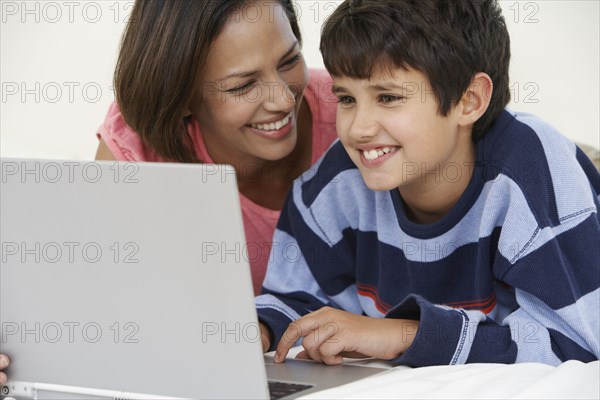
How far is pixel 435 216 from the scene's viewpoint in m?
1.38

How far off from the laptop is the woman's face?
0.64 m

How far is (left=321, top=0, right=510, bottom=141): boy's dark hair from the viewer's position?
1229 millimetres

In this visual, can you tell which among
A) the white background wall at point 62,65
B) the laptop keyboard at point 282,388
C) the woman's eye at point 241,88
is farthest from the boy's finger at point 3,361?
the white background wall at point 62,65

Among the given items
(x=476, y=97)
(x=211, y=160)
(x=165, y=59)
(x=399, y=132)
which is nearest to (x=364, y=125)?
(x=399, y=132)

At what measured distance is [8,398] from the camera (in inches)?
38.7

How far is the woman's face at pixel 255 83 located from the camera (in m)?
1.46

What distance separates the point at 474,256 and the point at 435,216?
0.37ft

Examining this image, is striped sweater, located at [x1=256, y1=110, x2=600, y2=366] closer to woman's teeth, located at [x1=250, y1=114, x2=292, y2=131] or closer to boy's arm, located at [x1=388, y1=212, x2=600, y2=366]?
boy's arm, located at [x1=388, y1=212, x2=600, y2=366]

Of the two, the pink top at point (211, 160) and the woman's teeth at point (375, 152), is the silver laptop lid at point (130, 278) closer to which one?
the woman's teeth at point (375, 152)

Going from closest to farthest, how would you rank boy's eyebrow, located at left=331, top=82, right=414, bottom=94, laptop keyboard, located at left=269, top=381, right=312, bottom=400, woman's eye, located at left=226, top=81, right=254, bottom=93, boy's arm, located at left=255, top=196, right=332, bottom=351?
1. laptop keyboard, located at left=269, top=381, right=312, bottom=400
2. boy's eyebrow, located at left=331, top=82, right=414, bottom=94
3. boy's arm, located at left=255, top=196, right=332, bottom=351
4. woman's eye, located at left=226, top=81, right=254, bottom=93

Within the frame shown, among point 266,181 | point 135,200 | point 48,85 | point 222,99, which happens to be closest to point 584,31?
point 266,181

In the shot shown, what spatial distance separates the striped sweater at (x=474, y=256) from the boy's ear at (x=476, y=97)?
0.14 feet

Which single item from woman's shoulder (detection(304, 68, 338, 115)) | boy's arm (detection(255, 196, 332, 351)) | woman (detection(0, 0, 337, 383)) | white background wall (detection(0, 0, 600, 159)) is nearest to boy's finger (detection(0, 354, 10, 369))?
boy's arm (detection(255, 196, 332, 351))

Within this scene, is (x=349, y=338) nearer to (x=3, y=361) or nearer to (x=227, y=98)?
(x=3, y=361)
